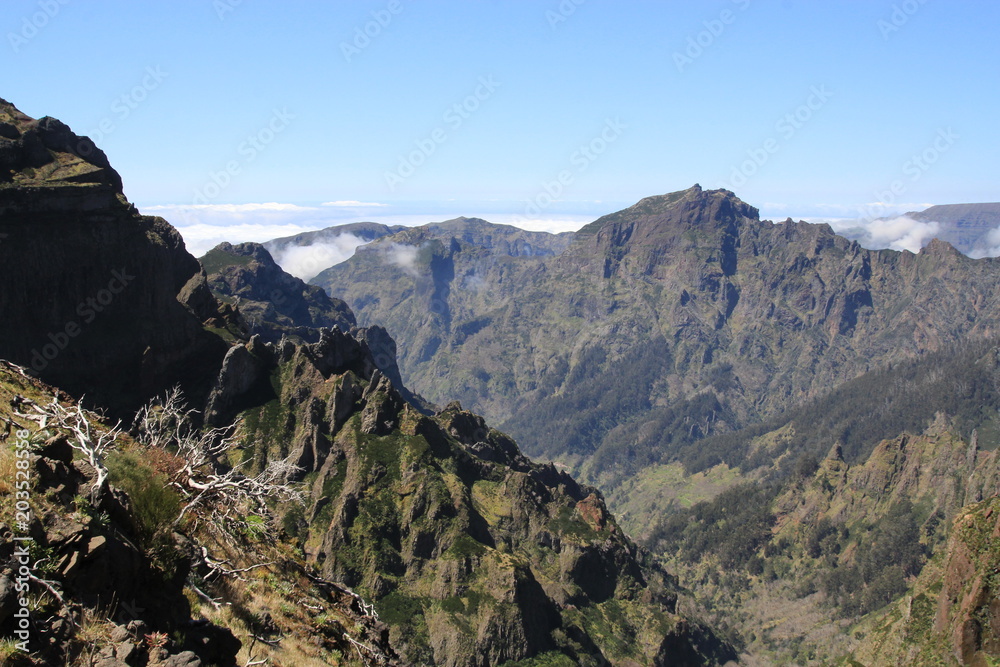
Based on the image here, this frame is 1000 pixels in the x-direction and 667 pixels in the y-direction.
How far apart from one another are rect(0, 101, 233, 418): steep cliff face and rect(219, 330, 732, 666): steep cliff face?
58.7 feet

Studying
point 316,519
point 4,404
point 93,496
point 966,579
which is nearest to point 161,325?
point 316,519

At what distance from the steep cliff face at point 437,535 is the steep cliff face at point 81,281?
17.9 metres

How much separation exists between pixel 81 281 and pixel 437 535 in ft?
236

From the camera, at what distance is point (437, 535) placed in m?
114

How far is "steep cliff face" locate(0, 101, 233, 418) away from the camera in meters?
102

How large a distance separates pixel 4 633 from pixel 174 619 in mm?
4359

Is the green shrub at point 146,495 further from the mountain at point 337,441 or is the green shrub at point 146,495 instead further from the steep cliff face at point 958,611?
the steep cliff face at point 958,611

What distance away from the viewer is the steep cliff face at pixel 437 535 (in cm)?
10575

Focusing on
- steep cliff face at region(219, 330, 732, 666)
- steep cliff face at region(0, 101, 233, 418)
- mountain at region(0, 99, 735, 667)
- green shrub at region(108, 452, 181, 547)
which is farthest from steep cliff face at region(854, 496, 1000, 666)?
steep cliff face at region(0, 101, 233, 418)

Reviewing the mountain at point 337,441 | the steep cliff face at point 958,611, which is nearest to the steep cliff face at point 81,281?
the mountain at point 337,441

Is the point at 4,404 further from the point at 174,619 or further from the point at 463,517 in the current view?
the point at 463,517

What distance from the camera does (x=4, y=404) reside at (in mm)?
21562

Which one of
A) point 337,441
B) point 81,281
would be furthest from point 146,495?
point 81,281

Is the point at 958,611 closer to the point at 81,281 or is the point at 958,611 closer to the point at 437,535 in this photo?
the point at 437,535
